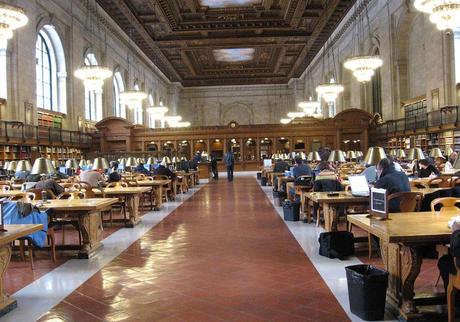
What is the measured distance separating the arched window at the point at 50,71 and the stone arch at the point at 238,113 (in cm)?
2657

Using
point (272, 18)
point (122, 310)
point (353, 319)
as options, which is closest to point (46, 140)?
point (272, 18)

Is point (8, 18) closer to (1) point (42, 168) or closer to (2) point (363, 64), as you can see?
(1) point (42, 168)

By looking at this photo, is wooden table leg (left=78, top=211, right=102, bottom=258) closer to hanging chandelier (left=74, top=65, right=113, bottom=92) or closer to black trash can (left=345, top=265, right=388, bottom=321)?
black trash can (left=345, top=265, right=388, bottom=321)

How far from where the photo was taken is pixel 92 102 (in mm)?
25891

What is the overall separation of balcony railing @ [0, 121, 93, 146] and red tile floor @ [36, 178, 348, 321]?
953 centimetres

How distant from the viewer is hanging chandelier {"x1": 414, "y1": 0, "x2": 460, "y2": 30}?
10.5 metres

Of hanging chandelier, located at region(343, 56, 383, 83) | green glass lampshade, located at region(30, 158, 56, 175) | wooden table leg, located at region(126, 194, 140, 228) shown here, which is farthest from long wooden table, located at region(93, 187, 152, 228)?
hanging chandelier, located at region(343, 56, 383, 83)

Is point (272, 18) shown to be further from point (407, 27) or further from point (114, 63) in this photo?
point (114, 63)

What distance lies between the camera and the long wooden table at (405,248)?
3.57 metres

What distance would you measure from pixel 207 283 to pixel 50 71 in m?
18.2

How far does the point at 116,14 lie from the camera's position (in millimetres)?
23250

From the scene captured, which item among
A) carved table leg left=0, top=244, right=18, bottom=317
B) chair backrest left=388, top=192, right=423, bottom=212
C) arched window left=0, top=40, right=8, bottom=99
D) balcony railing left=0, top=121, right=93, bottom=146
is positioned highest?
arched window left=0, top=40, right=8, bottom=99

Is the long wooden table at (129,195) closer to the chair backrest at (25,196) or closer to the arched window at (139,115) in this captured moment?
the chair backrest at (25,196)

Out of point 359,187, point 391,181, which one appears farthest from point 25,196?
point 391,181
